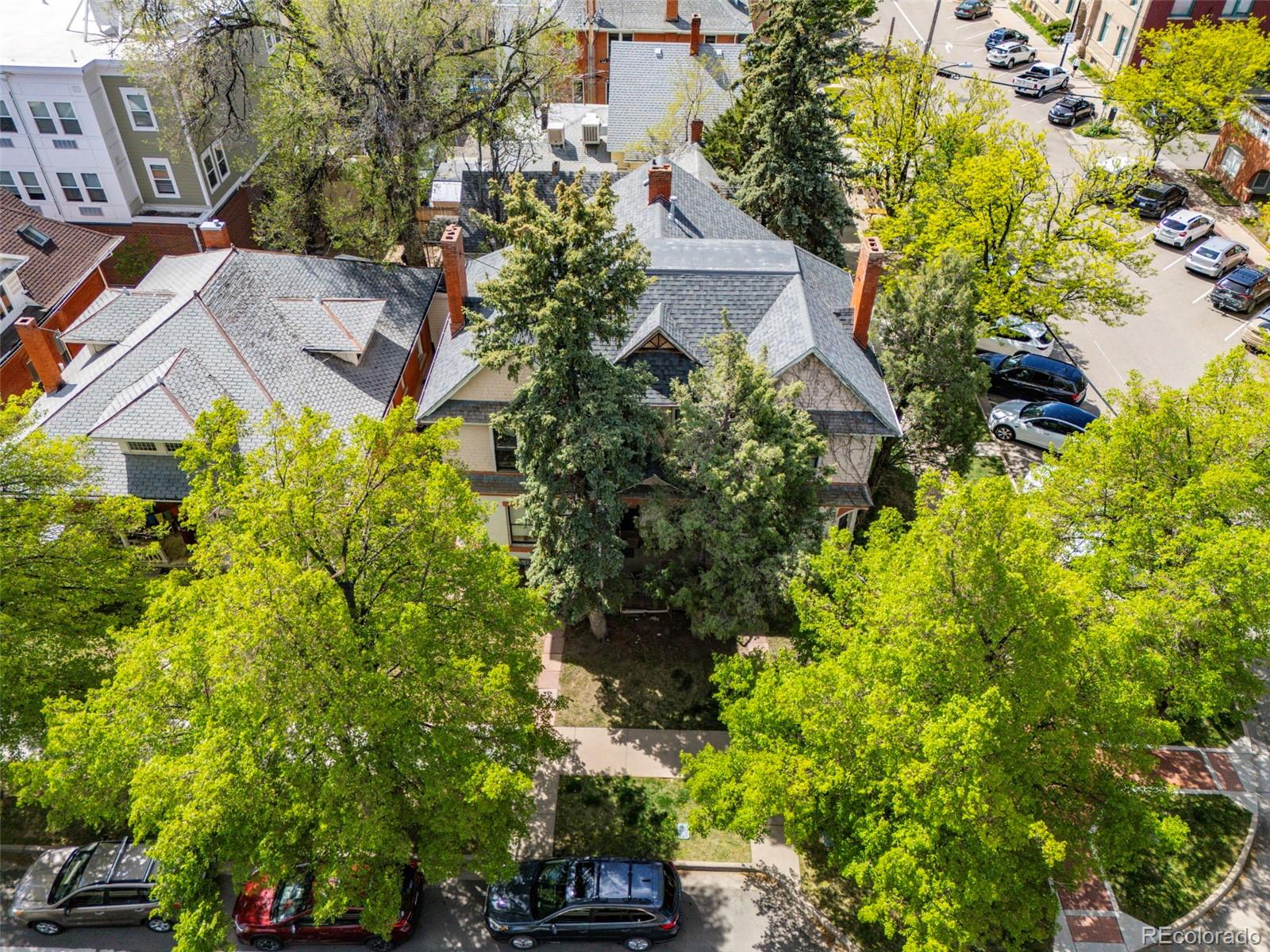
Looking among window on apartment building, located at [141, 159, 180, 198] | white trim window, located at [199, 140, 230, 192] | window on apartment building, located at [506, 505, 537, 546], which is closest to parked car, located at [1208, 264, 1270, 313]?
window on apartment building, located at [506, 505, 537, 546]

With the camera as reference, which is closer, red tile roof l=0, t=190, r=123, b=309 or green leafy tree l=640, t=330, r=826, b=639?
green leafy tree l=640, t=330, r=826, b=639

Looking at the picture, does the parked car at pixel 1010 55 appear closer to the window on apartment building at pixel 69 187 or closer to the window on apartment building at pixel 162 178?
the window on apartment building at pixel 162 178

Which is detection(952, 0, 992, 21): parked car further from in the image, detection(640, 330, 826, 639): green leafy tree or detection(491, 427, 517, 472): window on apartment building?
detection(491, 427, 517, 472): window on apartment building

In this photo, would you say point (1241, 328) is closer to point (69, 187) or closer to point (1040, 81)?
point (1040, 81)

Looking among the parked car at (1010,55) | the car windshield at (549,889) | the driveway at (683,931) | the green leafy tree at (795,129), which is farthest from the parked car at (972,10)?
the car windshield at (549,889)

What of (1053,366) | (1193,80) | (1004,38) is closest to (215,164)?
(1053,366)
